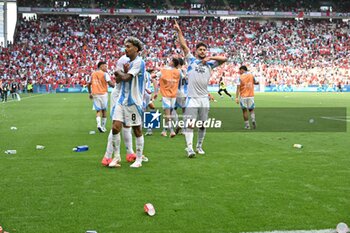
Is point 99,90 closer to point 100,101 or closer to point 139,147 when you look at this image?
point 100,101

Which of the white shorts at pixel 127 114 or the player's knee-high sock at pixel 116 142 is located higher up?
the white shorts at pixel 127 114

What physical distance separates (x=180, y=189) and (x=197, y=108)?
3462 mm

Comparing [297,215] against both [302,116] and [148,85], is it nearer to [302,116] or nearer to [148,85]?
[148,85]

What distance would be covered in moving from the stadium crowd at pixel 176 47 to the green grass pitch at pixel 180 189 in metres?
44.0

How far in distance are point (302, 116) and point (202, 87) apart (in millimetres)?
11424

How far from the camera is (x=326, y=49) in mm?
64625

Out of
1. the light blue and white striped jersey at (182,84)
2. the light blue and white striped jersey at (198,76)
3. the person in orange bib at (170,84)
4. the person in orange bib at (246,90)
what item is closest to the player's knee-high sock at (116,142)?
the light blue and white striped jersey at (198,76)

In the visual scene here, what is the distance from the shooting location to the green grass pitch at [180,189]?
16.6 feet

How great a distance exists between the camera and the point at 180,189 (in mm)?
6594

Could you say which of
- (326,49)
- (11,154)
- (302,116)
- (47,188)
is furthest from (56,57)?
(47,188)

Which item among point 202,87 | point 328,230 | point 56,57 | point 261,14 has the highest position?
point 261,14

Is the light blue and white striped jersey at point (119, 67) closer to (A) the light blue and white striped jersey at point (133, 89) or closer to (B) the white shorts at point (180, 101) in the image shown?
(A) the light blue and white striped jersey at point (133, 89)

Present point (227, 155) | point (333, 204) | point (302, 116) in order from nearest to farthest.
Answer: point (333, 204)
point (227, 155)
point (302, 116)

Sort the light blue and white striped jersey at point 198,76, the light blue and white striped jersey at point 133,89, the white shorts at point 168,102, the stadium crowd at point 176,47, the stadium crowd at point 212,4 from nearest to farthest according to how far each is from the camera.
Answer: the light blue and white striped jersey at point 133,89 → the light blue and white striped jersey at point 198,76 → the white shorts at point 168,102 → the stadium crowd at point 176,47 → the stadium crowd at point 212,4
